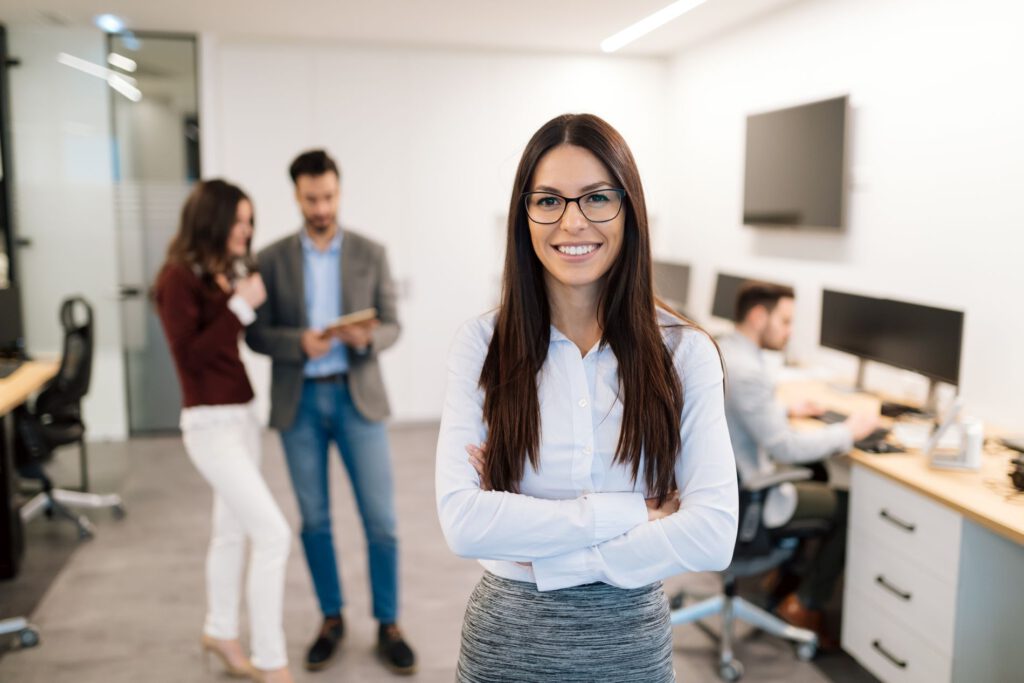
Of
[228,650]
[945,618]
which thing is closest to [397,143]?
[228,650]

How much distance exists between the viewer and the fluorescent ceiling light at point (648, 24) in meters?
4.73

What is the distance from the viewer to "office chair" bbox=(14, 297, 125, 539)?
409cm

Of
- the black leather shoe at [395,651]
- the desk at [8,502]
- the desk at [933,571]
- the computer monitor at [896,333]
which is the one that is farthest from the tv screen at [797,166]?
the desk at [8,502]

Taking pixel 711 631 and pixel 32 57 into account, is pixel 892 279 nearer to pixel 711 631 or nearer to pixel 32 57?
pixel 711 631

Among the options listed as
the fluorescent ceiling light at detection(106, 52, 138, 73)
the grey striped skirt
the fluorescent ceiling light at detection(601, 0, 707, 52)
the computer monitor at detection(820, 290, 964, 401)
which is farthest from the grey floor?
the fluorescent ceiling light at detection(601, 0, 707, 52)

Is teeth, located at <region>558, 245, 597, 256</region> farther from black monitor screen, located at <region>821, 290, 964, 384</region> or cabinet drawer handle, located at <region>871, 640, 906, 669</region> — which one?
black monitor screen, located at <region>821, 290, 964, 384</region>

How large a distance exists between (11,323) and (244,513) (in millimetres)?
2602

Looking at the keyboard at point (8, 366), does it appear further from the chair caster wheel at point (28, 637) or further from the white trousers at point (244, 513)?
the white trousers at point (244, 513)

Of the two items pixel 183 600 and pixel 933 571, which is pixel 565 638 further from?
pixel 183 600

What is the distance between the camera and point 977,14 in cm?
344

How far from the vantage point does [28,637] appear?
10.4ft

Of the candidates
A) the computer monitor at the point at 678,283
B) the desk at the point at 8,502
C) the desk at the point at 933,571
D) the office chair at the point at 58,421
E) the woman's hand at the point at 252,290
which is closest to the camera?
the desk at the point at 933,571

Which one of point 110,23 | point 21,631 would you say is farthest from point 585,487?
point 110,23

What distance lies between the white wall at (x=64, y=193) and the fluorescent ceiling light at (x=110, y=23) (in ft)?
0.28
